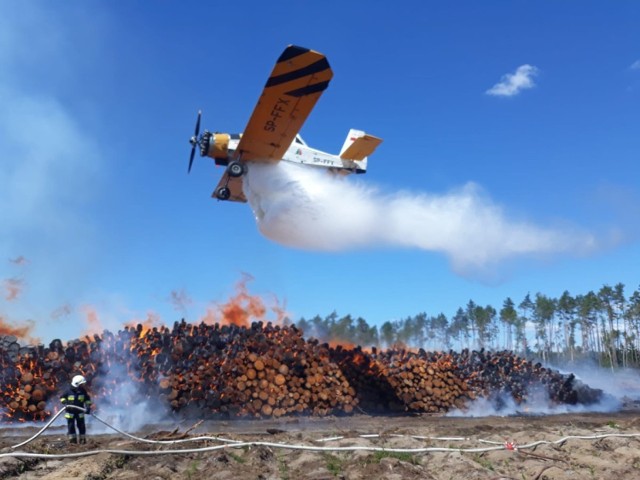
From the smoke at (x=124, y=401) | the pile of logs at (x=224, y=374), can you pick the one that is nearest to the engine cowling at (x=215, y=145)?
the pile of logs at (x=224, y=374)

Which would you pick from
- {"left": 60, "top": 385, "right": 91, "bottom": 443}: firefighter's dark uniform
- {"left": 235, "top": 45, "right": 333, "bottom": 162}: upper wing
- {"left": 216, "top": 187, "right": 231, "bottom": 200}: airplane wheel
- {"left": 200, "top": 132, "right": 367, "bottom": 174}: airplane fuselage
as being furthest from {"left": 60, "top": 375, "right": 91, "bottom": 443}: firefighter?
{"left": 200, "top": 132, "right": 367, "bottom": 174}: airplane fuselage

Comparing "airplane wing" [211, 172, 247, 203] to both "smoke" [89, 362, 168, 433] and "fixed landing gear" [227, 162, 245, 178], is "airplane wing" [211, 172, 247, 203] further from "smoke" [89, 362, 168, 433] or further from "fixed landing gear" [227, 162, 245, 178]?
"smoke" [89, 362, 168, 433]

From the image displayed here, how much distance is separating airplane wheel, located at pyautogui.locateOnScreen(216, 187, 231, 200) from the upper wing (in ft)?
4.35

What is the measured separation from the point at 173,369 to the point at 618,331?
6795cm

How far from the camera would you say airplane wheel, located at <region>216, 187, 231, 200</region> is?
55.1ft

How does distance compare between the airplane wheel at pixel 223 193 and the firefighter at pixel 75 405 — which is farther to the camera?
the airplane wheel at pixel 223 193

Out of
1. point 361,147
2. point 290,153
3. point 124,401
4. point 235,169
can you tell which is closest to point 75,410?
point 124,401

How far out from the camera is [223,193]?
16.8m

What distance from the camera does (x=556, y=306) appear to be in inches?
3007

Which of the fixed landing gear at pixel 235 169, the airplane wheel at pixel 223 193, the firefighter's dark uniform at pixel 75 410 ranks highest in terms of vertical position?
the fixed landing gear at pixel 235 169

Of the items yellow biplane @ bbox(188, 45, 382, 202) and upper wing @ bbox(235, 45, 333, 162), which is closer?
upper wing @ bbox(235, 45, 333, 162)

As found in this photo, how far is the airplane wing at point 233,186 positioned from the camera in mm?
16566

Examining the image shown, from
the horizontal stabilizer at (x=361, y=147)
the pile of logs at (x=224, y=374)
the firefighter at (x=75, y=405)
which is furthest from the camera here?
the horizontal stabilizer at (x=361, y=147)

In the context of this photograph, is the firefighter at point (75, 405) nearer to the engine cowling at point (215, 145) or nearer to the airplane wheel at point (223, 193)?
the airplane wheel at point (223, 193)
